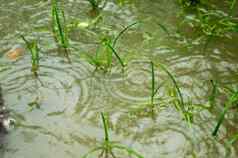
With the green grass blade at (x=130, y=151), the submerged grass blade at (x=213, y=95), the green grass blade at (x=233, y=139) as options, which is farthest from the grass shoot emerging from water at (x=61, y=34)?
the green grass blade at (x=233, y=139)

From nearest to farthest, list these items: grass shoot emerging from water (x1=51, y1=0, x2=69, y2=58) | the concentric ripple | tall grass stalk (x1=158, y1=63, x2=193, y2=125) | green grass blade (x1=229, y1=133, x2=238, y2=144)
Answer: green grass blade (x1=229, y1=133, x2=238, y2=144) < tall grass stalk (x1=158, y1=63, x2=193, y2=125) < the concentric ripple < grass shoot emerging from water (x1=51, y1=0, x2=69, y2=58)

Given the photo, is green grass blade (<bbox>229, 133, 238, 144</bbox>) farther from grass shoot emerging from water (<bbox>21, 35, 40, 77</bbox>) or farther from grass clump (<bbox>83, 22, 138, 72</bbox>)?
grass shoot emerging from water (<bbox>21, 35, 40, 77</bbox>)

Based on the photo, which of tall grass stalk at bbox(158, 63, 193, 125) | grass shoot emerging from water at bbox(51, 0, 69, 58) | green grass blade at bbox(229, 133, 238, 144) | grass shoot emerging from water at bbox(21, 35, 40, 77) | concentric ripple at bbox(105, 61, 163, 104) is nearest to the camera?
green grass blade at bbox(229, 133, 238, 144)


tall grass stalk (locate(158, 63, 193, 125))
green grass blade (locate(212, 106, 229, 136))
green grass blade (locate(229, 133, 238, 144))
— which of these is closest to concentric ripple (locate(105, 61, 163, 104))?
tall grass stalk (locate(158, 63, 193, 125))

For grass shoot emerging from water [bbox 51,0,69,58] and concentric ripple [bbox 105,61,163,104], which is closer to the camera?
concentric ripple [bbox 105,61,163,104]

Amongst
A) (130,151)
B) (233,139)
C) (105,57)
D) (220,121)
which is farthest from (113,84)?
(233,139)

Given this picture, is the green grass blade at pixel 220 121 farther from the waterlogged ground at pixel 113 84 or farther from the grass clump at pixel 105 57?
the grass clump at pixel 105 57

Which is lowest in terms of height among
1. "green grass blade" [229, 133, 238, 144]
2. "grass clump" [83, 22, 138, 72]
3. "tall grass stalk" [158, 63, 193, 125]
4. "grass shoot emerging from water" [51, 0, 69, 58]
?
"green grass blade" [229, 133, 238, 144]

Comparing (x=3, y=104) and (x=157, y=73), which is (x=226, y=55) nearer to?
(x=157, y=73)

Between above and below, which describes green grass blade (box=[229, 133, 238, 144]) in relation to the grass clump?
below
